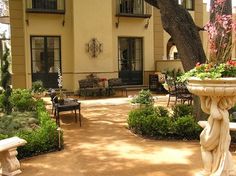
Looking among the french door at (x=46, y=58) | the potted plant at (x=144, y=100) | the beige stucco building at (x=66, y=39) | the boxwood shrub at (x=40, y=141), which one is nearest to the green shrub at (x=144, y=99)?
the potted plant at (x=144, y=100)

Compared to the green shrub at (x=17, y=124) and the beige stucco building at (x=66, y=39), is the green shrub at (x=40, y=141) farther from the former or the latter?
the beige stucco building at (x=66, y=39)

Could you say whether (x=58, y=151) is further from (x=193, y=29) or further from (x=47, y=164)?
(x=193, y=29)

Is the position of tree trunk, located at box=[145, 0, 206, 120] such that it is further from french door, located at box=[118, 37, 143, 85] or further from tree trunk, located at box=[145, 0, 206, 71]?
french door, located at box=[118, 37, 143, 85]

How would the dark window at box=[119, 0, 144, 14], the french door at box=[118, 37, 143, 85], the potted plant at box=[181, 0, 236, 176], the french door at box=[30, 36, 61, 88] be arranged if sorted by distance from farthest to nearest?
the french door at box=[118, 37, 143, 85] → the dark window at box=[119, 0, 144, 14] → the french door at box=[30, 36, 61, 88] → the potted plant at box=[181, 0, 236, 176]

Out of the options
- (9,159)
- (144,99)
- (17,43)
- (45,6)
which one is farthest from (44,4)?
(9,159)

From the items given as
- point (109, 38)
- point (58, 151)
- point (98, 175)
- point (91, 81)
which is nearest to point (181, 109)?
point (58, 151)

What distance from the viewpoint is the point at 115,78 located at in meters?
17.0

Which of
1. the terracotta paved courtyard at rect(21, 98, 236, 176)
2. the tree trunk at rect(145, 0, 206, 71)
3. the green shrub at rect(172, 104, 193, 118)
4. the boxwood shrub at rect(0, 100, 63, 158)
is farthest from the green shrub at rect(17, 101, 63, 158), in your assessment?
the tree trunk at rect(145, 0, 206, 71)

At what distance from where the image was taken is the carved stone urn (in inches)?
170

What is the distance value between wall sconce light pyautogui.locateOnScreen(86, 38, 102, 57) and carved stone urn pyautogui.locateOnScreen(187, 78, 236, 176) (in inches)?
490

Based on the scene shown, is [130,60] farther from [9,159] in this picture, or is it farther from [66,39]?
[9,159]

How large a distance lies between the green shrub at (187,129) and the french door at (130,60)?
10.7 m

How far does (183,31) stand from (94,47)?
30.4 ft

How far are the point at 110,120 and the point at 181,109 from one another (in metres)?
2.14
